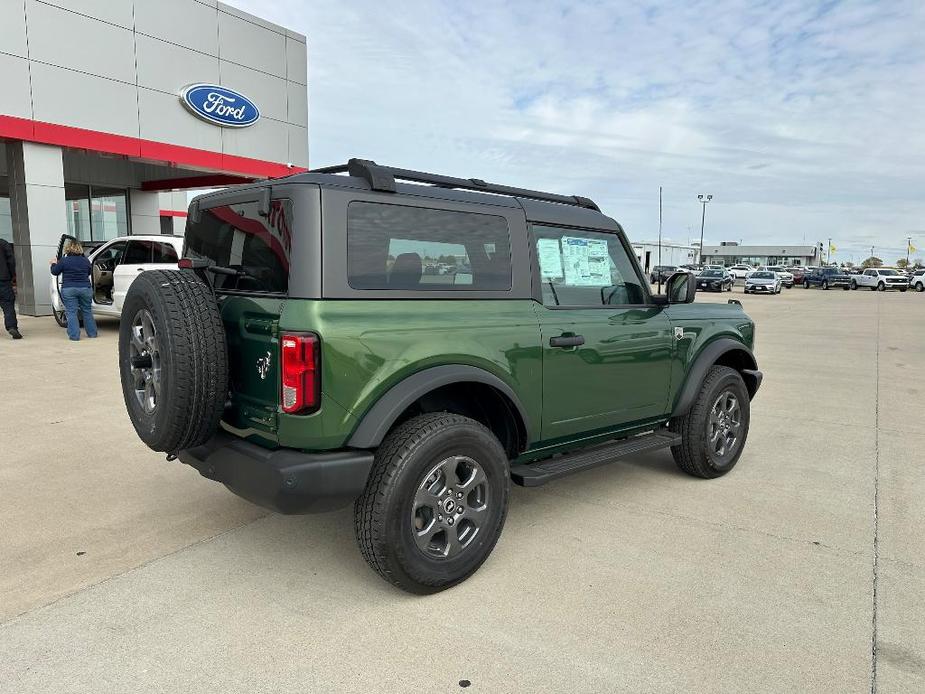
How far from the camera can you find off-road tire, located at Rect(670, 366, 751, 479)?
446cm

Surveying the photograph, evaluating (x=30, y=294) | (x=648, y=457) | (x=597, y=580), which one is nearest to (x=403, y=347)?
(x=597, y=580)

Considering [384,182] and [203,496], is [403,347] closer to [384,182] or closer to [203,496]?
[384,182]

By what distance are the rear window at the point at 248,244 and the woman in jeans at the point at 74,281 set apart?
27.1 feet

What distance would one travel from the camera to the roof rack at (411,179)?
3.05 m

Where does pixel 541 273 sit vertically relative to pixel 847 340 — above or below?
above

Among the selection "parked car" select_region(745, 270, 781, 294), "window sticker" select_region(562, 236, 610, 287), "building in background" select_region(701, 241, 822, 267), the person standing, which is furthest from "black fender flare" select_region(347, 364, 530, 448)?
"building in background" select_region(701, 241, 822, 267)

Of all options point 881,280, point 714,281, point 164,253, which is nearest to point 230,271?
point 164,253

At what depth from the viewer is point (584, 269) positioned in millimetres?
3975

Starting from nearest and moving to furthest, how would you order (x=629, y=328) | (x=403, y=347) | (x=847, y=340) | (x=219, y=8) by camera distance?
(x=403, y=347), (x=629, y=328), (x=847, y=340), (x=219, y=8)

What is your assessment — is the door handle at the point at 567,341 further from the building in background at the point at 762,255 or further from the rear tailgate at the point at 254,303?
the building in background at the point at 762,255

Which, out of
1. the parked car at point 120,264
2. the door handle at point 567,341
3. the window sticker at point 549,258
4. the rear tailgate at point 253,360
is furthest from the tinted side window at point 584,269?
the parked car at point 120,264

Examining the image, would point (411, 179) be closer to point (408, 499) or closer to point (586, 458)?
point (408, 499)

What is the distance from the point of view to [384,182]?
3053 mm

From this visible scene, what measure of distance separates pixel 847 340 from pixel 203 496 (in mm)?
13512
